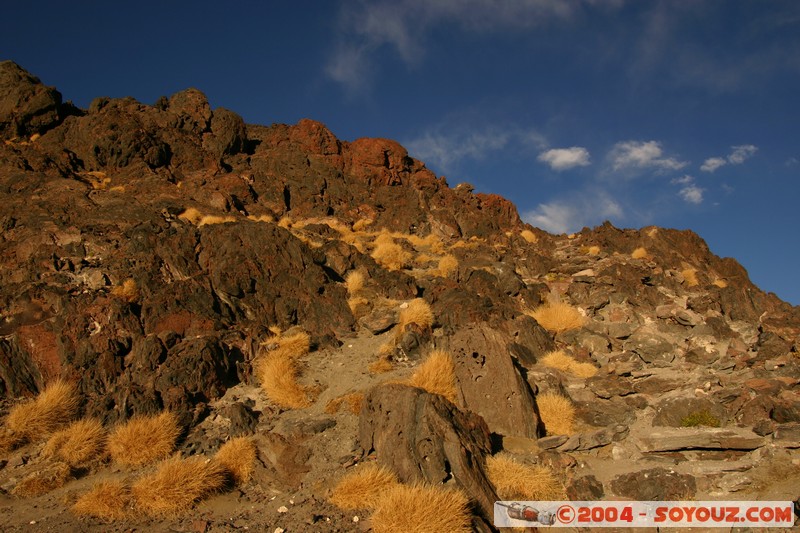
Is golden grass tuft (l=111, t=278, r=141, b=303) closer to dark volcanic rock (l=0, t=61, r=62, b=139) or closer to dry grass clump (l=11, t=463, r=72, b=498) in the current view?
dry grass clump (l=11, t=463, r=72, b=498)

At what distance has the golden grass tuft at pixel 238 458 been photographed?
9906 mm

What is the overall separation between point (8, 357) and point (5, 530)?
5.95 metres

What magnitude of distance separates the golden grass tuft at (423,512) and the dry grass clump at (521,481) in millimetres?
1216

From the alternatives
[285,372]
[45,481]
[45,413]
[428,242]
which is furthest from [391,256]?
[45,481]

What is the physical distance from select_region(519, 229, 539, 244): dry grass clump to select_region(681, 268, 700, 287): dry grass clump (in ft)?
25.2

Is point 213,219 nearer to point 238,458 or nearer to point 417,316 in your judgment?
point 417,316

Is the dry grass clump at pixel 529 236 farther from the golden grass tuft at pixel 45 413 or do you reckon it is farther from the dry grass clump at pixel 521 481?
the golden grass tuft at pixel 45 413

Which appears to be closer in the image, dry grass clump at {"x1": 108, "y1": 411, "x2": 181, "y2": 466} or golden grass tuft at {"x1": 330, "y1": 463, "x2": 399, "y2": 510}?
golden grass tuft at {"x1": 330, "y1": 463, "x2": 399, "y2": 510}

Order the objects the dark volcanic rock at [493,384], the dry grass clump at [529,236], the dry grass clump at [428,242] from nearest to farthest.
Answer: the dark volcanic rock at [493,384]
the dry grass clump at [428,242]
the dry grass clump at [529,236]

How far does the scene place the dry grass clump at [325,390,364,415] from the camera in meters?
11.7

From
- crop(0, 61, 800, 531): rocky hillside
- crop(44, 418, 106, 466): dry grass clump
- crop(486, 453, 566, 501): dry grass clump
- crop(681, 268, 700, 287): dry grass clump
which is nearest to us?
crop(486, 453, 566, 501): dry grass clump

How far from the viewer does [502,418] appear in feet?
35.7

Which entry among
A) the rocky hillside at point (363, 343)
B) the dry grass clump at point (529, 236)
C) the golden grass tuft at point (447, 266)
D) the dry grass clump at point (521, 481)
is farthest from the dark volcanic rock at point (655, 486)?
the dry grass clump at point (529, 236)

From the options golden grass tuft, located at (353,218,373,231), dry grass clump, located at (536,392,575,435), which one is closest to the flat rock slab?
dry grass clump, located at (536,392,575,435)
